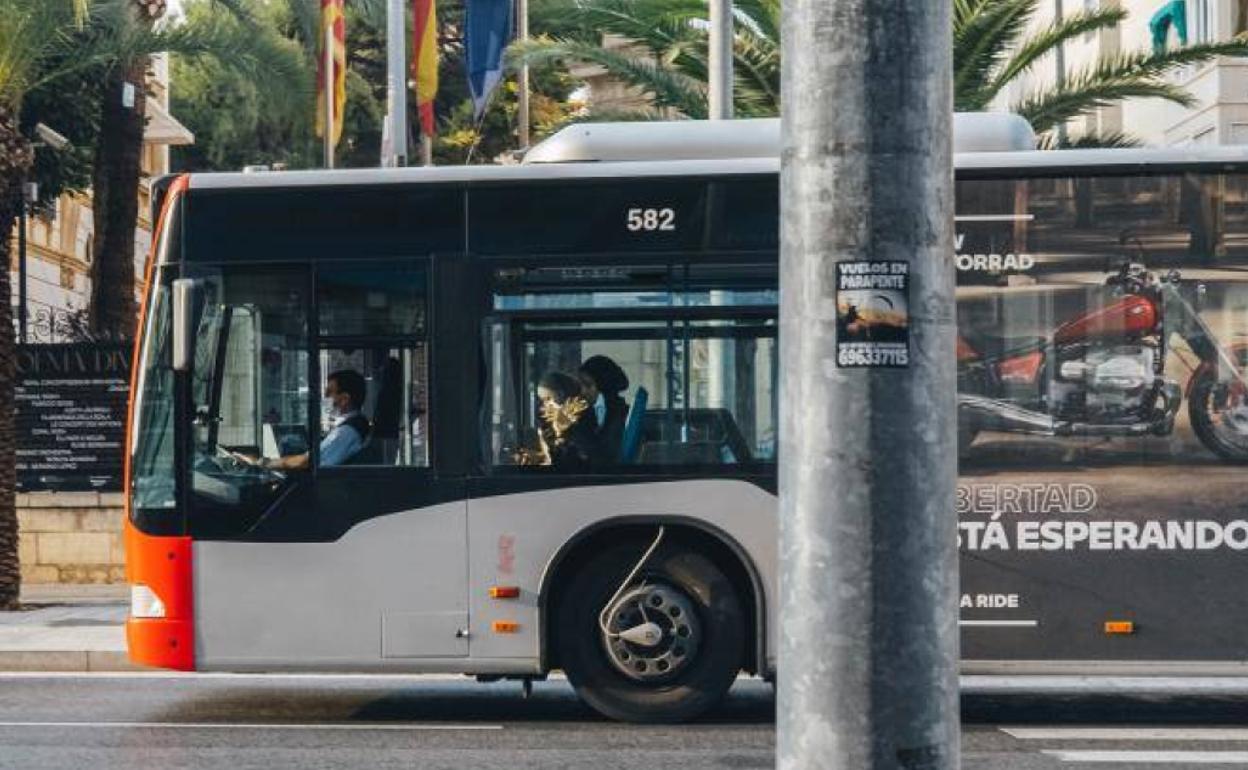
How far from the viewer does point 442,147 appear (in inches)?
1757

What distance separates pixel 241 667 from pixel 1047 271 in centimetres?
469

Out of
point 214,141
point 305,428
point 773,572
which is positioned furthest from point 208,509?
point 214,141

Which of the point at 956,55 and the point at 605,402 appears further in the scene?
the point at 956,55

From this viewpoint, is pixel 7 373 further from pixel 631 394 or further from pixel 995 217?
pixel 995 217

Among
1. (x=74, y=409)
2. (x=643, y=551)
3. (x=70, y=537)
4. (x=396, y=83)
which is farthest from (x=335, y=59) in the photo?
(x=643, y=551)

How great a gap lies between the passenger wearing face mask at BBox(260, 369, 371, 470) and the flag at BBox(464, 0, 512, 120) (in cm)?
1403

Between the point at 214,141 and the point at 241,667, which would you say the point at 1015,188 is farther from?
the point at 214,141

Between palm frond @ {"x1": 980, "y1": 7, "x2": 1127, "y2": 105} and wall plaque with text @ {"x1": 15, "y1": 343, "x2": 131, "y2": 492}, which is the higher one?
palm frond @ {"x1": 980, "y1": 7, "x2": 1127, "y2": 105}

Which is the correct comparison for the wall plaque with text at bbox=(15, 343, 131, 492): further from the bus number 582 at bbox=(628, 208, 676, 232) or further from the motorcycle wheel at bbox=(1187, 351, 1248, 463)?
the motorcycle wheel at bbox=(1187, 351, 1248, 463)

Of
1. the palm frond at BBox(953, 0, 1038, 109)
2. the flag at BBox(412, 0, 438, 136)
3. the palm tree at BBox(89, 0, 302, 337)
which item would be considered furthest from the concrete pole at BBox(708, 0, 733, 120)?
the flag at BBox(412, 0, 438, 136)

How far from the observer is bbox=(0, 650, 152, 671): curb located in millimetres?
13594

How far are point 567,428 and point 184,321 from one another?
208cm

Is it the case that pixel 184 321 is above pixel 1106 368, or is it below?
above

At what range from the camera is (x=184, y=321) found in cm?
1053
